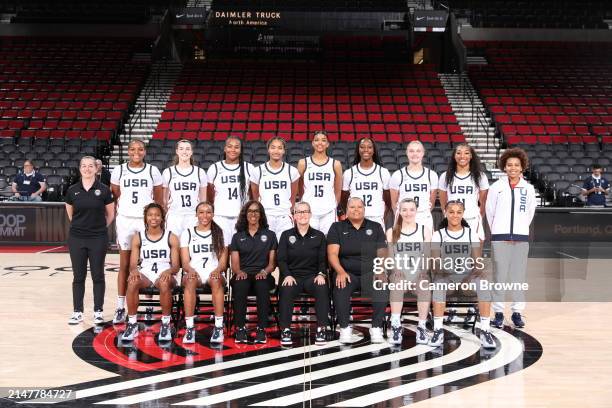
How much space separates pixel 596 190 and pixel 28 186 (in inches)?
389

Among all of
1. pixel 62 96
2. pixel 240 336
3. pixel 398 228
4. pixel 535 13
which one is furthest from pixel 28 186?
pixel 535 13

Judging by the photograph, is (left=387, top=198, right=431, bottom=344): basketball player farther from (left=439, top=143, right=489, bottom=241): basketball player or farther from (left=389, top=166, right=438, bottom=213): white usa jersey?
(left=439, top=143, right=489, bottom=241): basketball player

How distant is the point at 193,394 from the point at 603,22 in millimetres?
21205

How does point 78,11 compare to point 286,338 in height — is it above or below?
above

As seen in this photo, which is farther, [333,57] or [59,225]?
[333,57]

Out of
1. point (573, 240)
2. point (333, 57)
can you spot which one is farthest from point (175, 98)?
point (573, 240)

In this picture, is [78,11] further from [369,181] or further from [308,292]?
[308,292]

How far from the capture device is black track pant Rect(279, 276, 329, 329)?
562 cm

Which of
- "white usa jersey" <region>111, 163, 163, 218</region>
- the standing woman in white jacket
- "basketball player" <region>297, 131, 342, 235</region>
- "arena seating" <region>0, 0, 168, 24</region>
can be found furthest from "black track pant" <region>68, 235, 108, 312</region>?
"arena seating" <region>0, 0, 168, 24</region>

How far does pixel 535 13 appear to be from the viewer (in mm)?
22078

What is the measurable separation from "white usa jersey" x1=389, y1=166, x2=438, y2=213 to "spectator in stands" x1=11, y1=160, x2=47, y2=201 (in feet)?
26.2

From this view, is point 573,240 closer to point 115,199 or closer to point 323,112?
point 323,112

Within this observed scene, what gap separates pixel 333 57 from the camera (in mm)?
20703

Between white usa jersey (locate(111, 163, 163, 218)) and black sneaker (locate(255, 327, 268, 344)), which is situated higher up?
white usa jersey (locate(111, 163, 163, 218))
